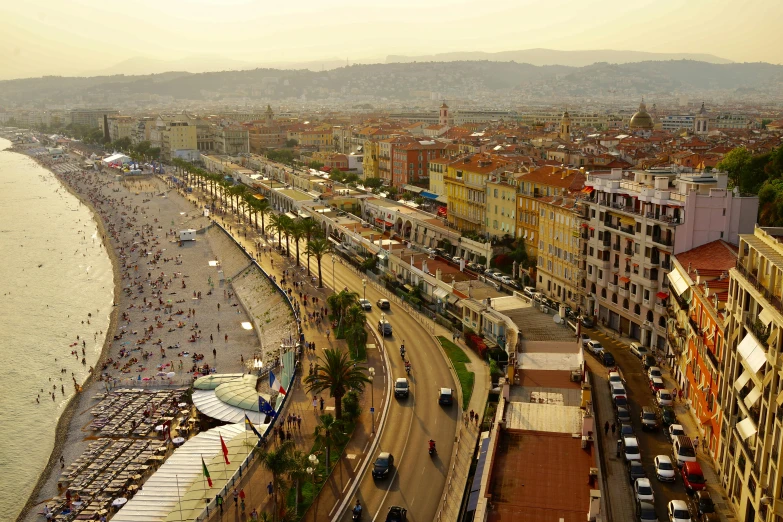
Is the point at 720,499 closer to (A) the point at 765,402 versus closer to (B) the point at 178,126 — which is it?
(A) the point at 765,402

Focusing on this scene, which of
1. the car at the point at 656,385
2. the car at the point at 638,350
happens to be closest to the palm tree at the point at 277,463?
the car at the point at 656,385

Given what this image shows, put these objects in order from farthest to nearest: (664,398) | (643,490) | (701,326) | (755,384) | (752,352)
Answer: (664,398) < (701,326) < (643,490) < (755,384) < (752,352)

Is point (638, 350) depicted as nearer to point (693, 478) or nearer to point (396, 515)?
point (693, 478)

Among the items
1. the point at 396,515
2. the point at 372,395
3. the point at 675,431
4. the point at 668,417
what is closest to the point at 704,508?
the point at 675,431

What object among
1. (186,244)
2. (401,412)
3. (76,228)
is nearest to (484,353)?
(401,412)

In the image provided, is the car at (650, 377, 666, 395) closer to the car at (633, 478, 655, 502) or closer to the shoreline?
the car at (633, 478, 655, 502)
